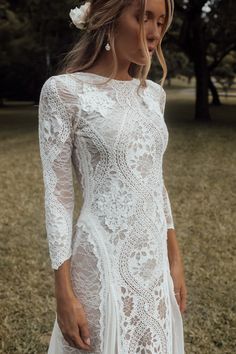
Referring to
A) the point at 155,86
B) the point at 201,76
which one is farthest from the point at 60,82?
the point at 201,76

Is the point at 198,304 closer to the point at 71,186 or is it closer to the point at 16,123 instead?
the point at 71,186

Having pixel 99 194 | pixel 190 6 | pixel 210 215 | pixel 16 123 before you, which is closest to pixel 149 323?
pixel 99 194

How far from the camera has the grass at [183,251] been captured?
335 centimetres

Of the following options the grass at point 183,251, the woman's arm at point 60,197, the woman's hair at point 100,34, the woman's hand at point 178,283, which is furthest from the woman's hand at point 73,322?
the grass at point 183,251

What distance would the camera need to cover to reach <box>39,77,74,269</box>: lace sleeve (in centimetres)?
138

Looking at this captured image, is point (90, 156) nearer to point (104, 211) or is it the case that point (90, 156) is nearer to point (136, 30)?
point (104, 211)

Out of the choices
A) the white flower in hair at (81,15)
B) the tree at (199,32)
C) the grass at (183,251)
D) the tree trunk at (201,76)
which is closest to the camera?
the white flower in hair at (81,15)

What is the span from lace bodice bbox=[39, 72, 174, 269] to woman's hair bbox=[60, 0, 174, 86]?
88 millimetres

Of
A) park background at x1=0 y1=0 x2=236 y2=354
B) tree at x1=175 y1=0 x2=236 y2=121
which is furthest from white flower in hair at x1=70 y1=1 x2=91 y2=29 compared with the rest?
tree at x1=175 y1=0 x2=236 y2=121

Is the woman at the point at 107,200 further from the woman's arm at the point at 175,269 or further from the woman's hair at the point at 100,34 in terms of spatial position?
the woman's arm at the point at 175,269

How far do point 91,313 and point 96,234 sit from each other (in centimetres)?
21

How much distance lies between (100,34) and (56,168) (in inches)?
15.9

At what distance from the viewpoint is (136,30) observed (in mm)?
1409

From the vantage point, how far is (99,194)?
1421 millimetres
